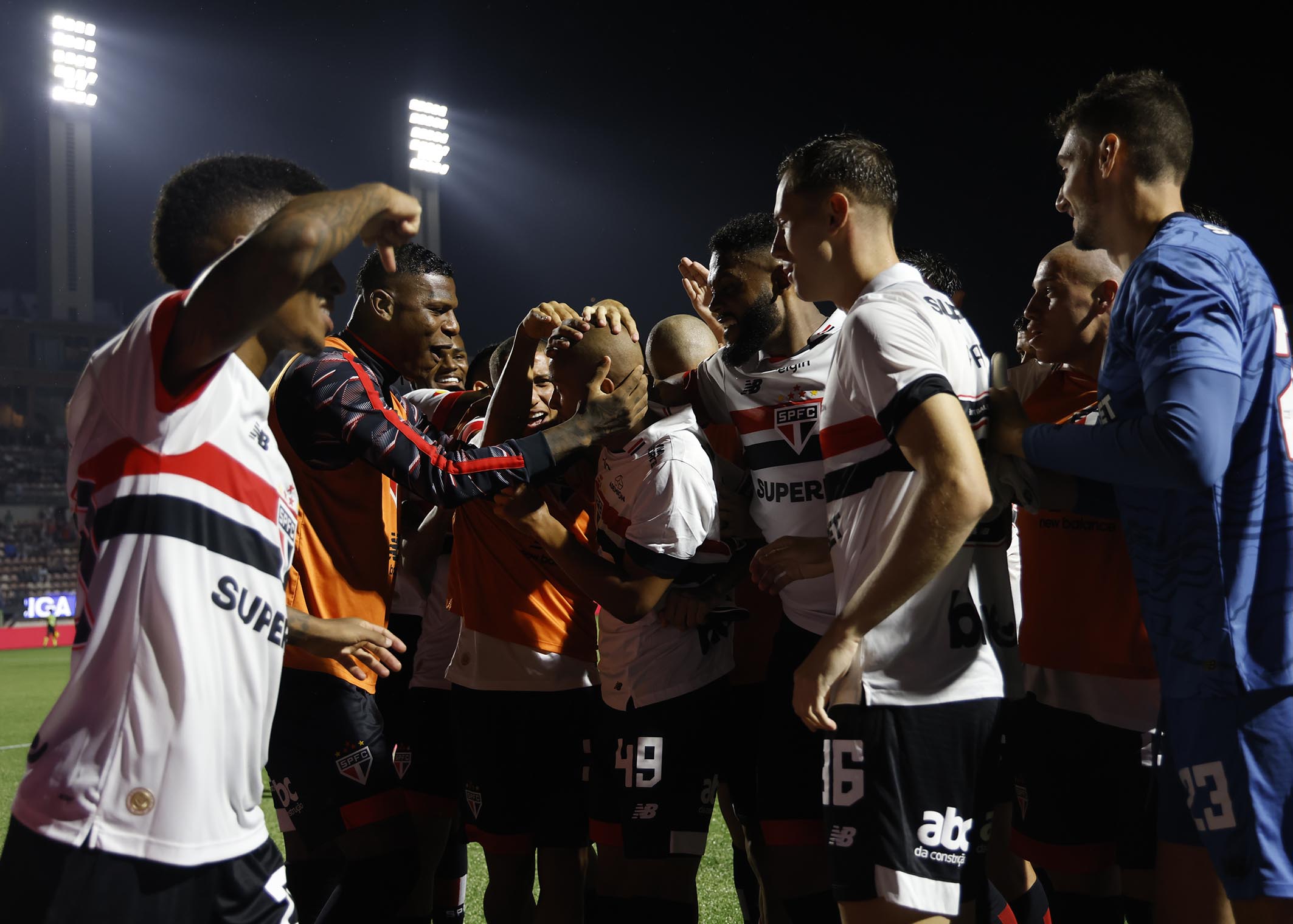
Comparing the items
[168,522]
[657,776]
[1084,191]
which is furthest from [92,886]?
[1084,191]

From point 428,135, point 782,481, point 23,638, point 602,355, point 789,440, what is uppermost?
point 428,135

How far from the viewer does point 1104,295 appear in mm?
3043

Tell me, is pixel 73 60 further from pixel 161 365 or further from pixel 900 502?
pixel 900 502

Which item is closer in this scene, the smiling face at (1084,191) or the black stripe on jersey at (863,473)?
the black stripe on jersey at (863,473)

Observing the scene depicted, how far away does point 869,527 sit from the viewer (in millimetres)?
2080

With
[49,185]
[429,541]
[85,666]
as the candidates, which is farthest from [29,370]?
[85,666]

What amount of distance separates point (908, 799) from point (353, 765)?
1.52m

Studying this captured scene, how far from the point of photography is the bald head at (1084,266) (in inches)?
121

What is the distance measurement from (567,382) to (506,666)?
0.93 m

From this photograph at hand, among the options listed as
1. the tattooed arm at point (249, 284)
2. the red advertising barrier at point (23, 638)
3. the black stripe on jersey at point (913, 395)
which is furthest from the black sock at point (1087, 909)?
the red advertising barrier at point (23, 638)

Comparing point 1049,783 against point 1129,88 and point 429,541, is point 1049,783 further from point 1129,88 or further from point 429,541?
point 429,541

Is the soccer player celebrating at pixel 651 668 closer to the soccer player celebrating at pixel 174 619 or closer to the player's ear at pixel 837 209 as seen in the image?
the player's ear at pixel 837 209

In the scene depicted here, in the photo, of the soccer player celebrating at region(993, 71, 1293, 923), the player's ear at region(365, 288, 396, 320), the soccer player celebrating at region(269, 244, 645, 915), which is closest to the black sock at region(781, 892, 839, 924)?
the soccer player celebrating at region(993, 71, 1293, 923)

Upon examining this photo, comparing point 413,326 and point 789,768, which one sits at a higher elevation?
point 413,326
